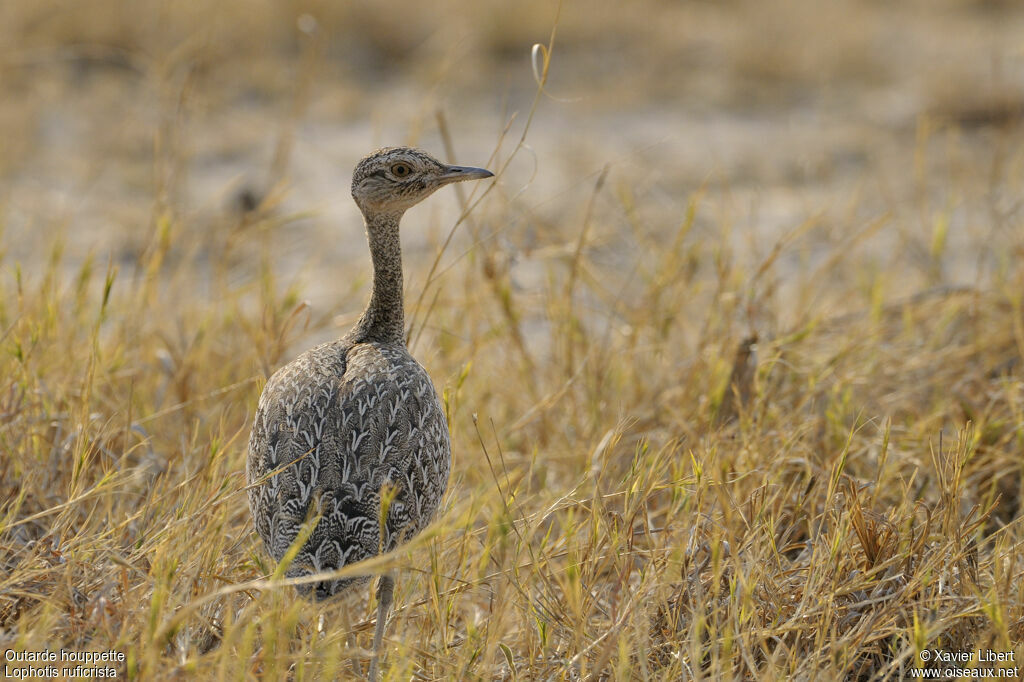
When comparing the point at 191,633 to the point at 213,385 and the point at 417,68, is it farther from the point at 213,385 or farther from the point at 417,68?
the point at 417,68

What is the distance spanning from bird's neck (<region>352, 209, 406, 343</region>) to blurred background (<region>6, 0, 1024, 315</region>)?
1.65 m

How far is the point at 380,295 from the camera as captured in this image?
3.23 metres

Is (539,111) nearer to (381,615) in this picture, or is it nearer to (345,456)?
(345,456)

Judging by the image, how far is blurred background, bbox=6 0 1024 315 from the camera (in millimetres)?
6410

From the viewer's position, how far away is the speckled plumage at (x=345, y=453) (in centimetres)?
253

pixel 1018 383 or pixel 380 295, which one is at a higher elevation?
pixel 380 295

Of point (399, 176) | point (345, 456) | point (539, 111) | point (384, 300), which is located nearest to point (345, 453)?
point (345, 456)

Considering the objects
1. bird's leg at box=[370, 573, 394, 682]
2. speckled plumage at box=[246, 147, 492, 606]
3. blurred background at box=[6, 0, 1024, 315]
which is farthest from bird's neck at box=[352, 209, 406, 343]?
blurred background at box=[6, 0, 1024, 315]

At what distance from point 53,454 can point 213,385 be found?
793 mm

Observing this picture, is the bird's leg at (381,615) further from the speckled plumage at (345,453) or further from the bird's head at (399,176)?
the bird's head at (399,176)

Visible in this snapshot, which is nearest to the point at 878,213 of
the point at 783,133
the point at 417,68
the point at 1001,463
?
A: the point at 783,133

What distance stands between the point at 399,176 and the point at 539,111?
5.87 metres

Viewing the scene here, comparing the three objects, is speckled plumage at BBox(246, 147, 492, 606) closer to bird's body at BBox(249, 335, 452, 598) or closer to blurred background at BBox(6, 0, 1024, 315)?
bird's body at BBox(249, 335, 452, 598)

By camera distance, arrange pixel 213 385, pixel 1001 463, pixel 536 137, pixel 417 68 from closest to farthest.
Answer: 1. pixel 1001 463
2. pixel 213 385
3. pixel 536 137
4. pixel 417 68
